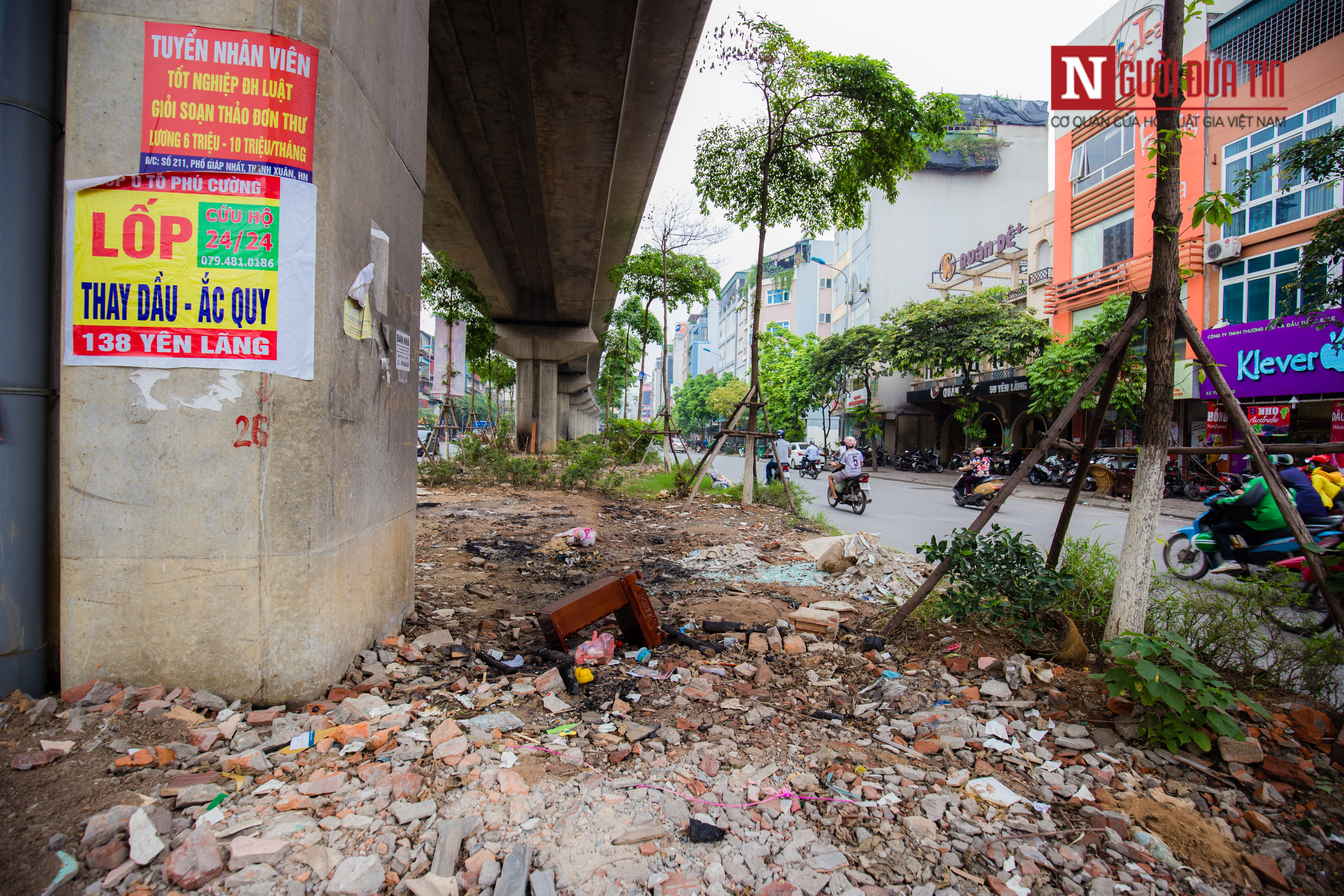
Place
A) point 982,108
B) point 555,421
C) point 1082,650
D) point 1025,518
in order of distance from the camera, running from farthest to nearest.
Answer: point 982,108 < point 555,421 < point 1025,518 < point 1082,650

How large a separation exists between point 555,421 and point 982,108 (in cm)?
3550

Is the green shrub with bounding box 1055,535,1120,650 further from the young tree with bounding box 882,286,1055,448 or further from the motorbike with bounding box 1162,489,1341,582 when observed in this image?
the young tree with bounding box 882,286,1055,448

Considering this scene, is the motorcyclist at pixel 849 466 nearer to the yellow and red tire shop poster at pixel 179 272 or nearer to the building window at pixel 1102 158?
the yellow and red tire shop poster at pixel 179 272

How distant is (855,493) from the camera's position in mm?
Answer: 12531

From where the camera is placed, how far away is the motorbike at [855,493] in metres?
12.3

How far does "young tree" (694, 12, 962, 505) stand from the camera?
917 centimetres

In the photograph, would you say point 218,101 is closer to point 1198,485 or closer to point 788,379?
point 1198,485

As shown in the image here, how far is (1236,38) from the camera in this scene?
53.4 ft

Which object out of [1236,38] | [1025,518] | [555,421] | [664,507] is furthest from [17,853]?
[555,421]

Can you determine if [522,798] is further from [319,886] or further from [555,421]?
[555,421]

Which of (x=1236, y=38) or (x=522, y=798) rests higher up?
(x=1236, y=38)

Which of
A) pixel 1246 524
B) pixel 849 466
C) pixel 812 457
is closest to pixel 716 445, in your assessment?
pixel 849 466

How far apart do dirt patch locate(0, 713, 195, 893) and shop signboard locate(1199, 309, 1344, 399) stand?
17.3 meters

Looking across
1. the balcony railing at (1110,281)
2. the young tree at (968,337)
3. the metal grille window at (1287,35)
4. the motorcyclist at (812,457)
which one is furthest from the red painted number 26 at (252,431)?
the young tree at (968,337)
